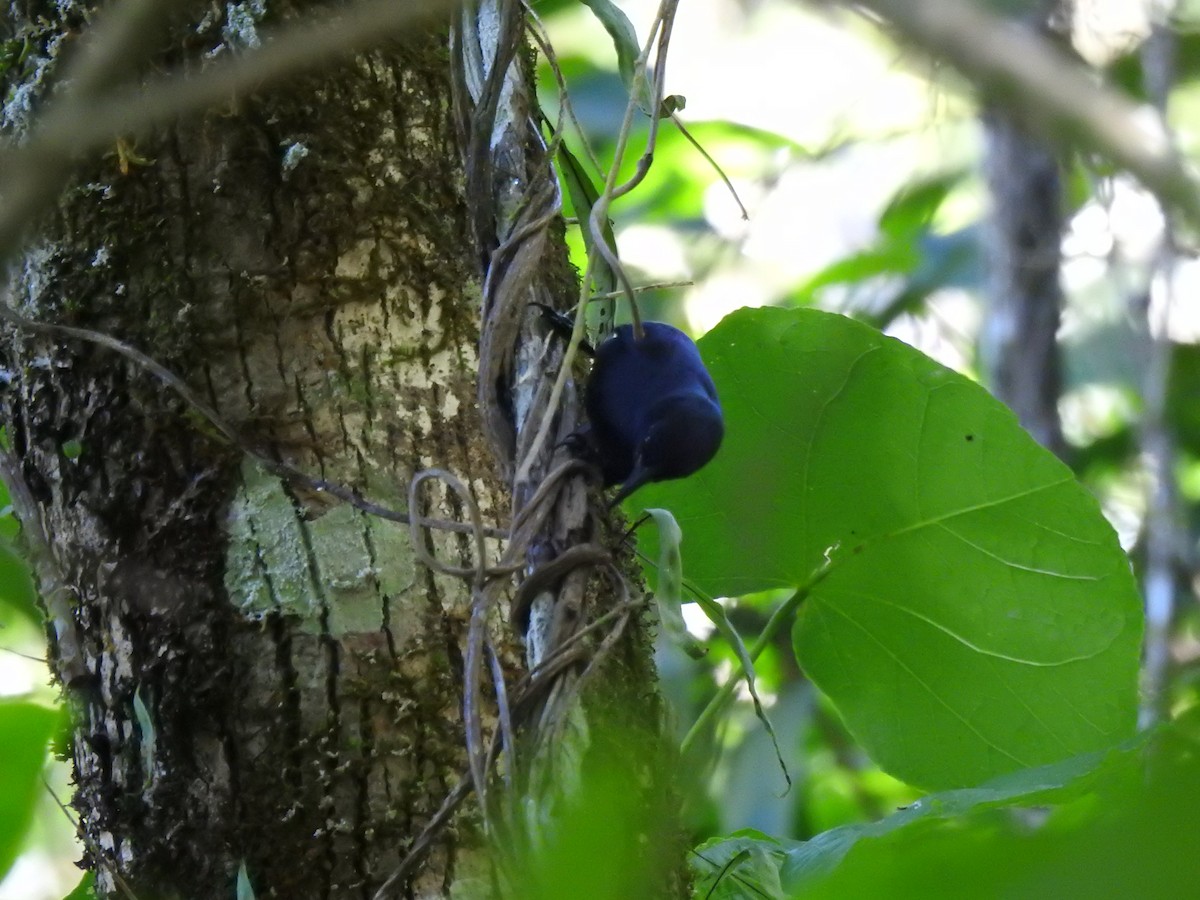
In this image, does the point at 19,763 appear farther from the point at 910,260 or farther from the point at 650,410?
the point at 910,260

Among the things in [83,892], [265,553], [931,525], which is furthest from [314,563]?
[931,525]

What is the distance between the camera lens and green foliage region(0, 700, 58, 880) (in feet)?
3.46

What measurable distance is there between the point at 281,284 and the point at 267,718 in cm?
30

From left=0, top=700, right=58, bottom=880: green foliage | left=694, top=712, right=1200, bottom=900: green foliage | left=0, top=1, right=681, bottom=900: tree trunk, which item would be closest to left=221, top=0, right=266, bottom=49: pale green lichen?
left=0, top=1, right=681, bottom=900: tree trunk

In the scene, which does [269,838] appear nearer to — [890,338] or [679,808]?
[679,808]

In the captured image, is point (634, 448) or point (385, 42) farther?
point (385, 42)

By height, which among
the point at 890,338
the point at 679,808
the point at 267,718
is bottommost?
the point at 679,808

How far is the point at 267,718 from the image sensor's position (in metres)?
0.79

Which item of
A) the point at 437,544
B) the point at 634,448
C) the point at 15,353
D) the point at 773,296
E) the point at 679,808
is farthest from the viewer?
the point at 773,296

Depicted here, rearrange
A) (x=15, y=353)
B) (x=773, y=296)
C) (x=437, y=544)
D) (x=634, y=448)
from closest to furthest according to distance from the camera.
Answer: (x=634, y=448)
(x=437, y=544)
(x=15, y=353)
(x=773, y=296)

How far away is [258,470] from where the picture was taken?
0.84 m

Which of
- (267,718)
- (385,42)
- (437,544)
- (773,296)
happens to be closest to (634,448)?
(437,544)

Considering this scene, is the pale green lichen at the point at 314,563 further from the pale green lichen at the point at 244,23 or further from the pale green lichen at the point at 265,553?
the pale green lichen at the point at 244,23

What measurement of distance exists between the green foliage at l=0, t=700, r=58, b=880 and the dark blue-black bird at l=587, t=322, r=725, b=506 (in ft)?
2.01
